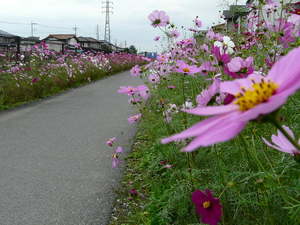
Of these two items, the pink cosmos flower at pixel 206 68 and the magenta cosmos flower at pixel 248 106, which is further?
the pink cosmos flower at pixel 206 68

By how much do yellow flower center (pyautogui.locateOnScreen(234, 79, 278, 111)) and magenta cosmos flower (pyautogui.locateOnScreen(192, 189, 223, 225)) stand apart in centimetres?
52

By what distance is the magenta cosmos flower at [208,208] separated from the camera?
1018 millimetres

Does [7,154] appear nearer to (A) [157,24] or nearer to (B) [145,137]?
(B) [145,137]

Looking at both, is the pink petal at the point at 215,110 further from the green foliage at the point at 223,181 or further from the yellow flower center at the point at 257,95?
the green foliage at the point at 223,181

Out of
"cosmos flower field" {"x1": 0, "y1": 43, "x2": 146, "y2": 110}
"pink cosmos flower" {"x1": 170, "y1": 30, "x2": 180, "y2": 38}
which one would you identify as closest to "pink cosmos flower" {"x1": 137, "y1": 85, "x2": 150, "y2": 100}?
"pink cosmos flower" {"x1": 170, "y1": 30, "x2": 180, "y2": 38}

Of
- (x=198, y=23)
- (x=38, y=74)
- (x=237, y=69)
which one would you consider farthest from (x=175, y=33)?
(x=38, y=74)

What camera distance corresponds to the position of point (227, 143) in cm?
224

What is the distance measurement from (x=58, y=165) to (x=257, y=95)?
2.91 metres

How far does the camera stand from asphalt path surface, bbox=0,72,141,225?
7.72 ft

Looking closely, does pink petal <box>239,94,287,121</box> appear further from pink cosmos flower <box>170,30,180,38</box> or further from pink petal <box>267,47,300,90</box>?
pink cosmos flower <box>170,30,180,38</box>

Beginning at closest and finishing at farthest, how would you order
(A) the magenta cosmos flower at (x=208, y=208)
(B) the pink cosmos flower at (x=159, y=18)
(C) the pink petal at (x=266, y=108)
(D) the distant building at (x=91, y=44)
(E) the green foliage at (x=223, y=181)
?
(C) the pink petal at (x=266, y=108)
(A) the magenta cosmos flower at (x=208, y=208)
(E) the green foliage at (x=223, y=181)
(B) the pink cosmos flower at (x=159, y=18)
(D) the distant building at (x=91, y=44)

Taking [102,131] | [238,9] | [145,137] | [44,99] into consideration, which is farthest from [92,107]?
[238,9]

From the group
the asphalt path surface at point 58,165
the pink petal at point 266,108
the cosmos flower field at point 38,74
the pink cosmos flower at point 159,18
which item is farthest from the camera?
the cosmos flower field at point 38,74

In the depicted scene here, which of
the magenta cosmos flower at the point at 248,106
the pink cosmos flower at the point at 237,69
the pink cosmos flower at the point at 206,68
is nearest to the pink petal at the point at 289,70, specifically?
the magenta cosmos flower at the point at 248,106
